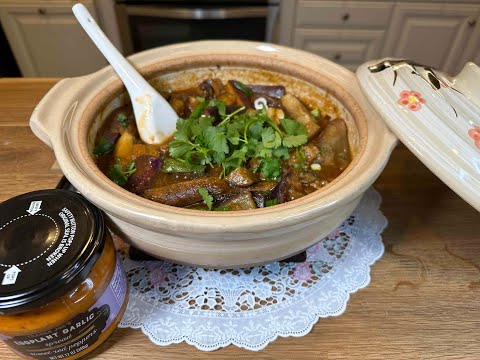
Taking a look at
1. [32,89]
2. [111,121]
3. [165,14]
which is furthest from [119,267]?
[165,14]

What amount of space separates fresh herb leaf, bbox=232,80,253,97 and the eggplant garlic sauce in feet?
0.30

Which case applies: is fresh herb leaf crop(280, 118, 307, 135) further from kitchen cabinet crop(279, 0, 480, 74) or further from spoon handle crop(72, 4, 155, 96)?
kitchen cabinet crop(279, 0, 480, 74)

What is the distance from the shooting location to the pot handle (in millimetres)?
836

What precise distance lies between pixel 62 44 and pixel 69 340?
2683mm

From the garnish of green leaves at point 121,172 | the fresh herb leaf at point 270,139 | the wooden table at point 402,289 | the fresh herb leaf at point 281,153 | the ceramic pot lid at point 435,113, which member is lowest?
the wooden table at point 402,289

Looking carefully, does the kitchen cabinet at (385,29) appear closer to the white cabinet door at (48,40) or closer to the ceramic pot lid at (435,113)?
the white cabinet door at (48,40)

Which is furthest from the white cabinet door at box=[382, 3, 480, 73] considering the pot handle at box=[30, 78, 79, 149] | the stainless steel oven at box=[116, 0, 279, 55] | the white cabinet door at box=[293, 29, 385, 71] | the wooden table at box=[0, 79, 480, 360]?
the pot handle at box=[30, 78, 79, 149]

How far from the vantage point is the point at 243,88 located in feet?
4.09

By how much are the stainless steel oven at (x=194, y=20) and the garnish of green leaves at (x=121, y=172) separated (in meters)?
1.81

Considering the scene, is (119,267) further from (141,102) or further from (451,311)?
(451,311)

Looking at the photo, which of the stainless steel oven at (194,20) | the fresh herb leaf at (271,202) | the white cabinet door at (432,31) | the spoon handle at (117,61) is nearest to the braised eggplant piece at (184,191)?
the fresh herb leaf at (271,202)

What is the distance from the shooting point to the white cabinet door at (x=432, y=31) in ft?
8.96

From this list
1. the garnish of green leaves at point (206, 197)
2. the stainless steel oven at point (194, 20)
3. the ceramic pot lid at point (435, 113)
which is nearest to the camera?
the ceramic pot lid at point (435, 113)

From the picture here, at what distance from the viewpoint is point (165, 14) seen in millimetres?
2574
